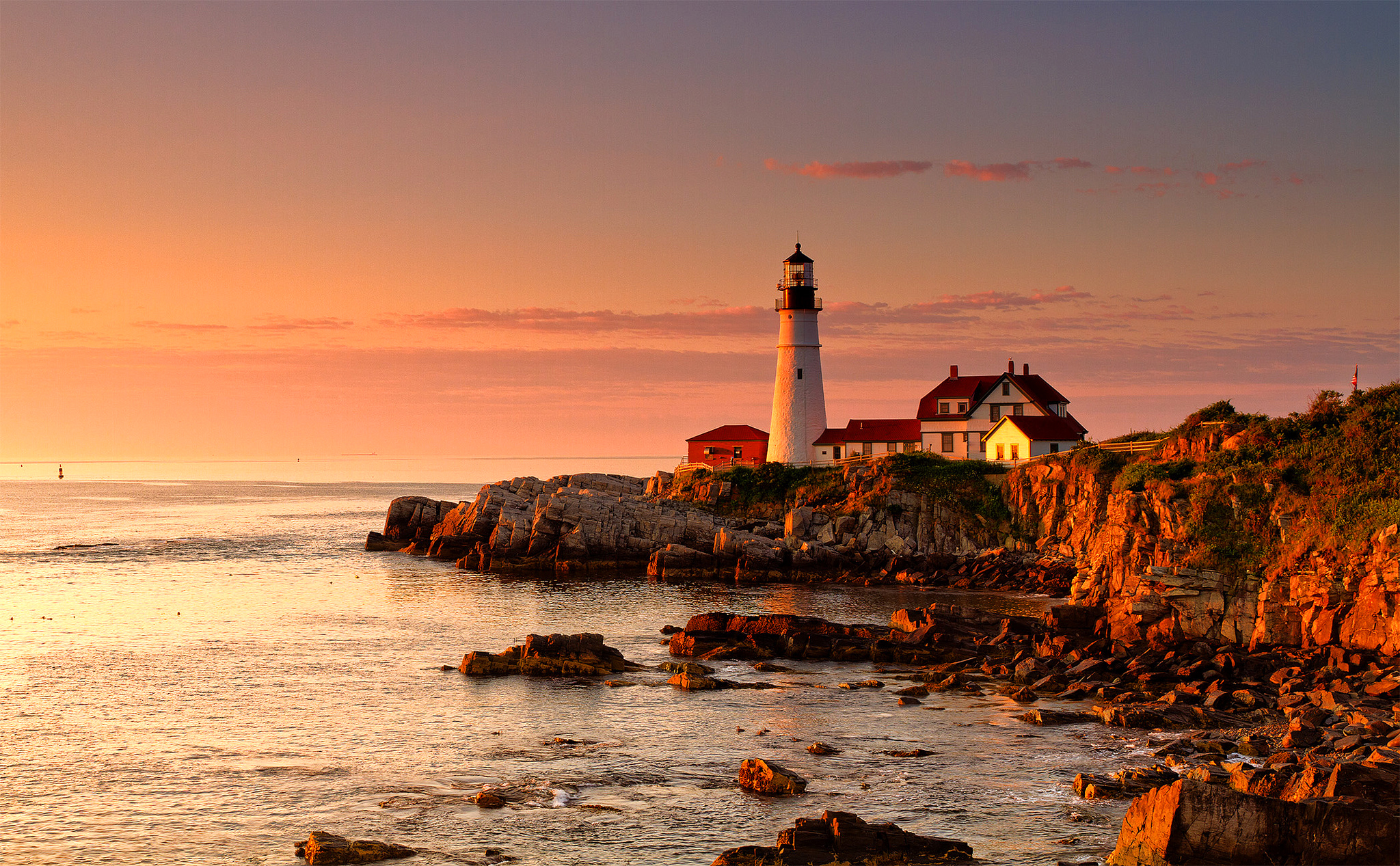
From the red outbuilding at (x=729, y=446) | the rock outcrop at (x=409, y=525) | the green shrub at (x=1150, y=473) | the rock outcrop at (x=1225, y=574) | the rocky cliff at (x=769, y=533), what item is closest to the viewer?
the rock outcrop at (x=1225, y=574)

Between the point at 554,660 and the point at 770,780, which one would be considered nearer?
the point at 770,780

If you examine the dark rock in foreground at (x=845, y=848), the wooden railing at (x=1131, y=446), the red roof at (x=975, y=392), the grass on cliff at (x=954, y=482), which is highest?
the red roof at (x=975, y=392)

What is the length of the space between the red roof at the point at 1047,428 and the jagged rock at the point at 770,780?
5736 centimetres

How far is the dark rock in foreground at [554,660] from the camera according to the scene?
116ft

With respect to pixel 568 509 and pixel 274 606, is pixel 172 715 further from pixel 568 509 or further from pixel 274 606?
pixel 568 509

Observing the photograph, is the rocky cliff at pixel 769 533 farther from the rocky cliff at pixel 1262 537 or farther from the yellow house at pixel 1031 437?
the rocky cliff at pixel 1262 537

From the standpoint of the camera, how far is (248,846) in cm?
2011

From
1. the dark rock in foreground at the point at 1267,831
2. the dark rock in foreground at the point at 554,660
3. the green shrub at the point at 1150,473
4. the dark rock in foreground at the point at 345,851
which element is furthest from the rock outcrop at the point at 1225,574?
the dark rock in foreground at the point at 345,851

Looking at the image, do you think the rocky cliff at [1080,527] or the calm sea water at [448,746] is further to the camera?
the rocky cliff at [1080,527]

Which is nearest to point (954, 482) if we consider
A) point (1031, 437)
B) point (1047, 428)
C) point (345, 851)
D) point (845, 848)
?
point (1031, 437)

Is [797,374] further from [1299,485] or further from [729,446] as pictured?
[1299,485]

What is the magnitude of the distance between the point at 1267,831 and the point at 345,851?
49.8ft

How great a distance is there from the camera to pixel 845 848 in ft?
59.7

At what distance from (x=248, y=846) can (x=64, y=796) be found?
6298 mm
